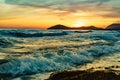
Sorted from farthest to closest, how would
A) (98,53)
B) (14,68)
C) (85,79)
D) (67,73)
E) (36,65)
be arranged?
(98,53), (36,65), (14,68), (67,73), (85,79)

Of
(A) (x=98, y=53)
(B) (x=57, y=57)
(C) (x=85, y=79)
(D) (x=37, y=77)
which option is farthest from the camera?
(A) (x=98, y=53)

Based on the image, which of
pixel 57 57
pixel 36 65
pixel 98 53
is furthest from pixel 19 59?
pixel 98 53

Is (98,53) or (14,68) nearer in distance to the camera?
(14,68)

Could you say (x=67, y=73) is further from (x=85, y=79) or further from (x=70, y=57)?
(x=70, y=57)

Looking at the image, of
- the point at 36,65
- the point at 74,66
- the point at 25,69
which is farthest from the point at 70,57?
the point at 25,69

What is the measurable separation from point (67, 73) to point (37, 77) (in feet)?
5.32

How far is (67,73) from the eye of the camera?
9.10 m

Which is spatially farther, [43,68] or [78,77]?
[43,68]

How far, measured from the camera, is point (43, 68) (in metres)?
12.2

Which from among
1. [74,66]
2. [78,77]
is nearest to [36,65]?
[74,66]

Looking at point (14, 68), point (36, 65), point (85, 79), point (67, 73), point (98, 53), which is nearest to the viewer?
point (85, 79)

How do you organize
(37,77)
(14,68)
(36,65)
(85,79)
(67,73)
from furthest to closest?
(36,65)
(14,68)
(37,77)
(67,73)
(85,79)

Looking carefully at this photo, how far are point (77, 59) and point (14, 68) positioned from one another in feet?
14.8

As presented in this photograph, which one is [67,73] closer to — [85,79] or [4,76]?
[85,79]
